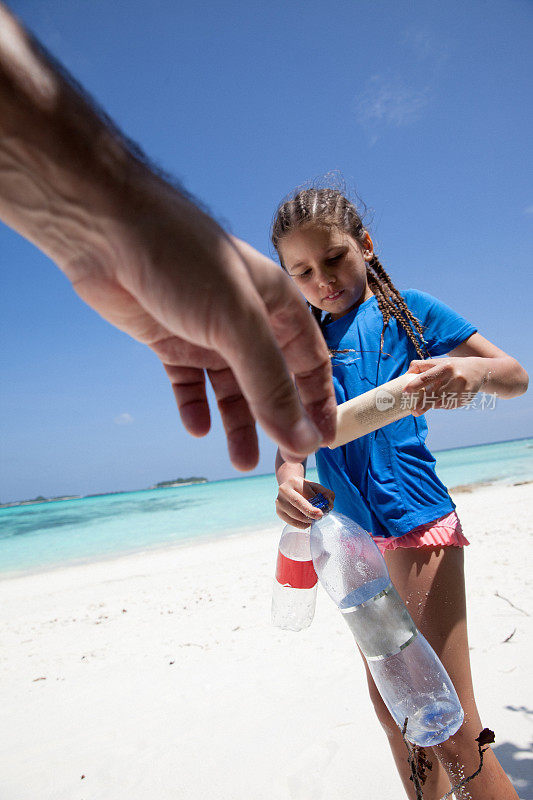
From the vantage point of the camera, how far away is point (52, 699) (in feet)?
12.8

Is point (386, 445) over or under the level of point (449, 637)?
over

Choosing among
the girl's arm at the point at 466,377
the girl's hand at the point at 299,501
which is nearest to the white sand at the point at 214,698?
the girl's hand at the point at 299,501

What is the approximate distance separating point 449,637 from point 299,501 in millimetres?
740

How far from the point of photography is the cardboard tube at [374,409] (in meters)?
1.37

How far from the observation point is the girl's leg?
4.91 ft

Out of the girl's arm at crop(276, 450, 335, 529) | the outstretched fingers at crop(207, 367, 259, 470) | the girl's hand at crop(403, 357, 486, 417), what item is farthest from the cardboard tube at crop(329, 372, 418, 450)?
the outstretched fingers at crop(207, 367, 259, 470)

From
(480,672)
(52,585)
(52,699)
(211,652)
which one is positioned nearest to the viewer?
(480,672)

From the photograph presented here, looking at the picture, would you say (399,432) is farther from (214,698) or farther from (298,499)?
(214,698)

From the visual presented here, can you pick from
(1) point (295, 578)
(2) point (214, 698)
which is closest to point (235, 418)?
(1) point (295, 578)

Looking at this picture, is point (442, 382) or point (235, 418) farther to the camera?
point (442, 382)

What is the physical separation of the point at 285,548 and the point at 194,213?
163 centimetres

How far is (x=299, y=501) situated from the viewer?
1.56 m

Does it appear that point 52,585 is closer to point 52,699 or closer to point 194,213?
point 52,699

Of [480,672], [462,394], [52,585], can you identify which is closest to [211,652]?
[480,672]
